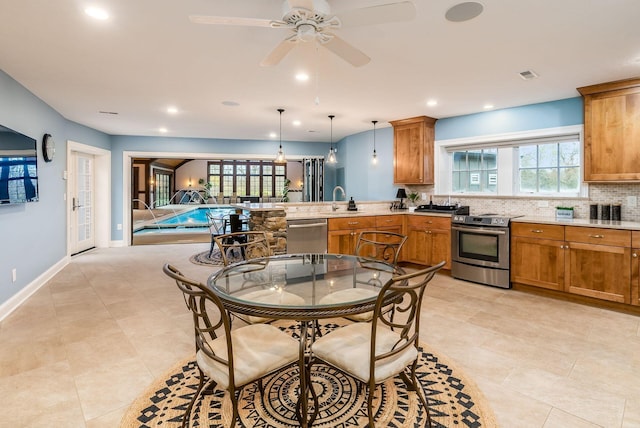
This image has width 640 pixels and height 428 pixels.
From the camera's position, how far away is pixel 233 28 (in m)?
2.45

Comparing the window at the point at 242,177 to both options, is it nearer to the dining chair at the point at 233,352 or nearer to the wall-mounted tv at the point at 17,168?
the wall-mounted tv at the point at 17,168

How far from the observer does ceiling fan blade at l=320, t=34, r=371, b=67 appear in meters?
2.07

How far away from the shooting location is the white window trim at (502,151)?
4.16m

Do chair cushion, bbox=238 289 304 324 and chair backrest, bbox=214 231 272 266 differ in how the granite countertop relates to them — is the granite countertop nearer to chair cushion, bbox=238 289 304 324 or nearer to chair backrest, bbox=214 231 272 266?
chair backrest, bbox=214 231 272 266

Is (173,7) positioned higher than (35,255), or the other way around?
(173,7)

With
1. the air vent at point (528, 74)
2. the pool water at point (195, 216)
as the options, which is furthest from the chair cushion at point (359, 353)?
the pool water at point (195, 216)

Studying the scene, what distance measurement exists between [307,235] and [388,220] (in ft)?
4.34

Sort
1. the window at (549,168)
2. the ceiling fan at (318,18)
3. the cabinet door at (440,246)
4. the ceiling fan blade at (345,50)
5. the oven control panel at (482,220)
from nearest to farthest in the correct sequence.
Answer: the ceiling fan at (318,18) < the ceiling fan blade at (345,50) < the oven control panel at (482,220) < the window at (549,168) < the cabinet door at (440,246)

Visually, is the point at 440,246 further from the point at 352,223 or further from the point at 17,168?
the point at 17,168

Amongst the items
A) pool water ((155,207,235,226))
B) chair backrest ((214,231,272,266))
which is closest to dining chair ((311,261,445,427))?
chair backrest ((214,231,272,266))

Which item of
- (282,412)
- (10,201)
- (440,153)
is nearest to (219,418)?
(282,412)

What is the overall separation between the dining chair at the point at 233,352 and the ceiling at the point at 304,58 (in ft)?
5.94

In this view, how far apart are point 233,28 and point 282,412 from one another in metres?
2.55

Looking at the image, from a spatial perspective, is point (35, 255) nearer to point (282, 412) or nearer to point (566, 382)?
point (282, 412)
